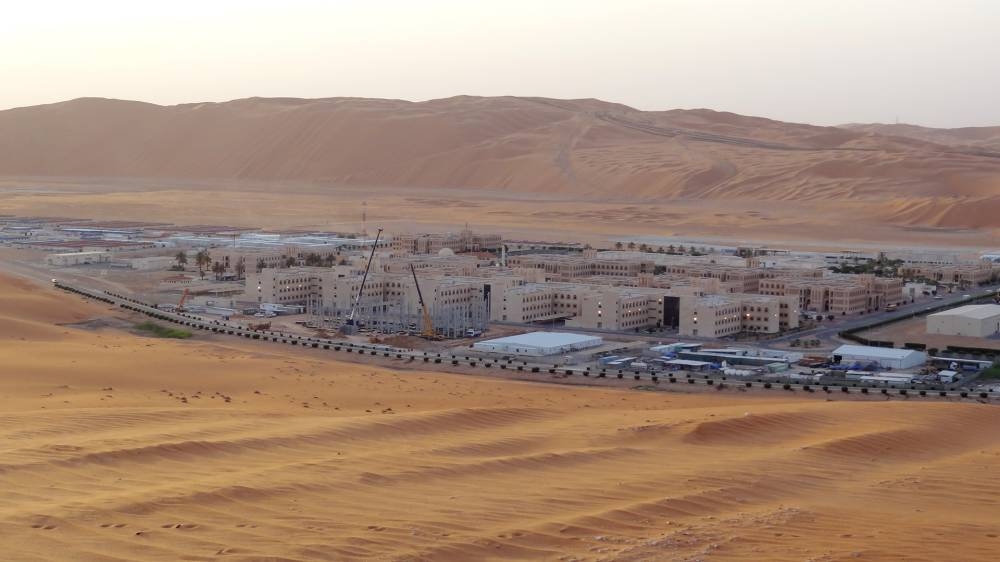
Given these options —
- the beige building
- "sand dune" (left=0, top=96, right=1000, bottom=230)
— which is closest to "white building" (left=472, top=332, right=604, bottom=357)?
the beige building

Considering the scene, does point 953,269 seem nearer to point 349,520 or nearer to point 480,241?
point 480,241

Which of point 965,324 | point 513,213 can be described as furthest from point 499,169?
point 965,324

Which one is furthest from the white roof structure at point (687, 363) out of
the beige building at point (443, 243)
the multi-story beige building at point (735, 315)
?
the beige building at point (443, 243)

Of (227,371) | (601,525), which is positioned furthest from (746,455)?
(227,371)

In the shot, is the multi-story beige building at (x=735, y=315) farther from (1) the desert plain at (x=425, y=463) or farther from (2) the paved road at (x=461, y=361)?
(1) the desert plain at (x=425, y=463)

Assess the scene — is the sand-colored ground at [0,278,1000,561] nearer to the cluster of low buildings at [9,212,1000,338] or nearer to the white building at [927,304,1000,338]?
the cluster of low buildings at [9,212,1000,338]
